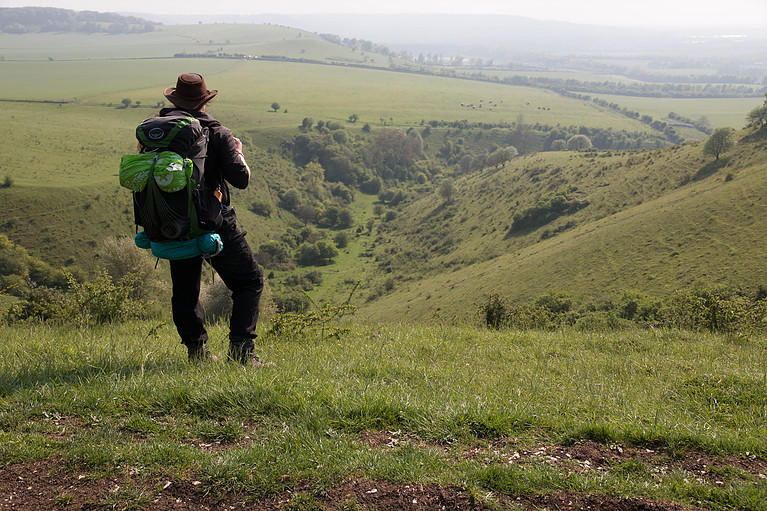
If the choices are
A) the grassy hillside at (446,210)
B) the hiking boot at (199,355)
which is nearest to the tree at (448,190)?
the grassy hillside at (446,210)

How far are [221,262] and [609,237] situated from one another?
51.5m

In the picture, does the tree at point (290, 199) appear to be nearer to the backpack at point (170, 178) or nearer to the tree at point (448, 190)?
the tree at point (448, 190)

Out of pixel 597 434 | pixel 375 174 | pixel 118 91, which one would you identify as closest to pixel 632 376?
pixel 597 434

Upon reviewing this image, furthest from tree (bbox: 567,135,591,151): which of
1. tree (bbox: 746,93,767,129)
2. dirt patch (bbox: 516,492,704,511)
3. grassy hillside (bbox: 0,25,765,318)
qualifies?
dirt patch (bbox: 516,492,704,511)

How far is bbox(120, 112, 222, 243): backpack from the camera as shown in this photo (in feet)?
13.8

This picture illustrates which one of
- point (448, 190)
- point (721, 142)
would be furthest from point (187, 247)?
point (448, 190)

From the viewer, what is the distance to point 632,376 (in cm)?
554

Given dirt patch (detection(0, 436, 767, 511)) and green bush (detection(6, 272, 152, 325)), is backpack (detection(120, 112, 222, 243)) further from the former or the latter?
green bush (detection(6, 272, 152, 325))

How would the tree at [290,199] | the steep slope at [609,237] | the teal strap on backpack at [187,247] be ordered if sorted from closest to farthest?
the teal strap on backpack at [187,247]
the steep slope at [609,237]
the tree at [290,199]

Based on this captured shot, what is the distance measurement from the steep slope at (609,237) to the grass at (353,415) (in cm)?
2427

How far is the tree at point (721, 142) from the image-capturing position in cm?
6488

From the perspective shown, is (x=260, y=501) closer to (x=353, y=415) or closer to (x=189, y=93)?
(x=353, y=415)

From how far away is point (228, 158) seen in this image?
471 cm

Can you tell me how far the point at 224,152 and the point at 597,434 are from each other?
14.6 feet
